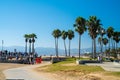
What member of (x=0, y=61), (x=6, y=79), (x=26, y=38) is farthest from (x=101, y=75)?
(x=26, y=38)

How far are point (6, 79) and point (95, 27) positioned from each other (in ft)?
153

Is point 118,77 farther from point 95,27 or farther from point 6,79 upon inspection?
point 95,27

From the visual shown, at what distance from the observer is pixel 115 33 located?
10088 cm

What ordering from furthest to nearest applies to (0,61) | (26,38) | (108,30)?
(26,38), (108,30), (0,61)

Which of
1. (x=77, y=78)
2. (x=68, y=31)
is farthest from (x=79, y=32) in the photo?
(x=77, y=78)

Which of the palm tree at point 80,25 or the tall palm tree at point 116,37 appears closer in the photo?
the palm tree at point 80,25

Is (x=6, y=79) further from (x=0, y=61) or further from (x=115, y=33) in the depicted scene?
(x=115, y=33)

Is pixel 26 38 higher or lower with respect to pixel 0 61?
higher

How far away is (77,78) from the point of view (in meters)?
27.5

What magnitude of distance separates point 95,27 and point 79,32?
11.0m

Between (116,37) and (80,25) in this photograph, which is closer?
(80,25)

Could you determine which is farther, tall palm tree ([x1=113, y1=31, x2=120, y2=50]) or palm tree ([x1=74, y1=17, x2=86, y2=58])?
tall palm tree ([x1=113, y1=31, x2=120, y2=50])

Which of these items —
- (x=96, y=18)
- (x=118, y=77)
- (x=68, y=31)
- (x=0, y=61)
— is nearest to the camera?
(x=118, y=77)

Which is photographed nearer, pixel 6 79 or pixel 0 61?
pixel 6 79
